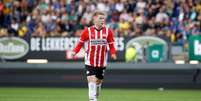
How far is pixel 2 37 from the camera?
28.0m

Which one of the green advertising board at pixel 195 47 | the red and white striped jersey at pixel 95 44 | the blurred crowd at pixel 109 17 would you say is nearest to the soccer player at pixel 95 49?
the red and white striped jersey at pixel 95 44

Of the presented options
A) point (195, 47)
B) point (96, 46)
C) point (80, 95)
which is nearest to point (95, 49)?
point (96, 46)

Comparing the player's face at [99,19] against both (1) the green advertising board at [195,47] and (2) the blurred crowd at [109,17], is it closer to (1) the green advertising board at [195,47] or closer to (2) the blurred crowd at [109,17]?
(1) the green advertising board at [195,47]

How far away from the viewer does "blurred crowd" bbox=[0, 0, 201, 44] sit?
28.2 metres

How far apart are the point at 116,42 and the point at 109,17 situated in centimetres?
251

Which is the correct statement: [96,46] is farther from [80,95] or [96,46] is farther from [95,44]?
[80,95]

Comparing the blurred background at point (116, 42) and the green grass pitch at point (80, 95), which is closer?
the green grass pitch at point (80, 95)

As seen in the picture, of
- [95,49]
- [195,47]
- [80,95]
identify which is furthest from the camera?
[195,47]

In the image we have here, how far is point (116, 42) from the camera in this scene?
2730cm

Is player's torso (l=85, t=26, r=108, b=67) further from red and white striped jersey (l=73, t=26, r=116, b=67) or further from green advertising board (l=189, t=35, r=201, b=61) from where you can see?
green advertising board (l=189, t=35, r=201, b=61)

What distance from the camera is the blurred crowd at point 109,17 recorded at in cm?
2816

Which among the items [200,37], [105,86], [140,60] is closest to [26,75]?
[105,86]

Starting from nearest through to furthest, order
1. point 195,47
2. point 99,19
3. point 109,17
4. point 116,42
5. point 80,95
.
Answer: point 99,19, point 80,95, point 195,47, point 116,42, point 109,17

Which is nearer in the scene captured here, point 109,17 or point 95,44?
Result: point 95,44
